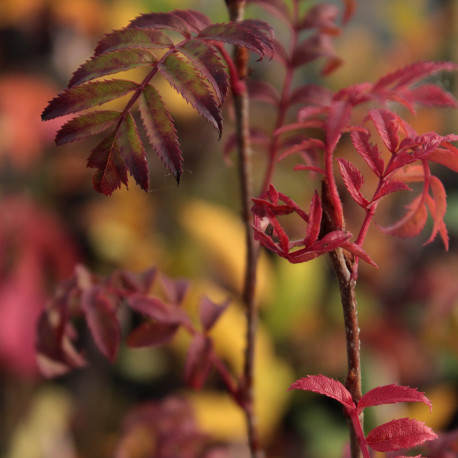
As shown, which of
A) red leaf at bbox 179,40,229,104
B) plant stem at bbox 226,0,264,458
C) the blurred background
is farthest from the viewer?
the blurred background

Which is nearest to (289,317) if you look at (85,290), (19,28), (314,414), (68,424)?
(314,414)

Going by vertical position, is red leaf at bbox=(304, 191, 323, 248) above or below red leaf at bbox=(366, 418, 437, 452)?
above

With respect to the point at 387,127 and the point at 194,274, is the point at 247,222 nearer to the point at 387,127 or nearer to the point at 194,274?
the point at 387,127

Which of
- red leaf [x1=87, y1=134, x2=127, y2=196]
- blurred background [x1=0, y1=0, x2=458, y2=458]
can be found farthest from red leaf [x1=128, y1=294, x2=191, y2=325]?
Answer: blurred background [x1=0, y1=0, x2=458, y2=458]

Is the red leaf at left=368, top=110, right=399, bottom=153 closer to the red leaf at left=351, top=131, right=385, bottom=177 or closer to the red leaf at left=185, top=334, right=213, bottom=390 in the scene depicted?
the red leaf at left=351, top=131, right=385, bottom=177

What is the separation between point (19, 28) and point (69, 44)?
0.25 meters

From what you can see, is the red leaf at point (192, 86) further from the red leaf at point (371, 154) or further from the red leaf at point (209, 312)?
the red leaf at point (209, 312)

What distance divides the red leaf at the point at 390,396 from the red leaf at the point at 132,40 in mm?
238

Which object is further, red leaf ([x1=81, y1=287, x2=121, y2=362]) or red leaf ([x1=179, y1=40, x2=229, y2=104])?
red leaf ([x1=81, y1=287, x2=121, y2=362])

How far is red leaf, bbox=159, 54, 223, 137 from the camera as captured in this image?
33cm

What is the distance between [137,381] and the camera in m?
1.64

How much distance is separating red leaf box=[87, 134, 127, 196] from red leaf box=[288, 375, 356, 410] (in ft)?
0.50

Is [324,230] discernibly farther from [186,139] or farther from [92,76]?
[186,139]

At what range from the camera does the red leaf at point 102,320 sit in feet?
1.59
